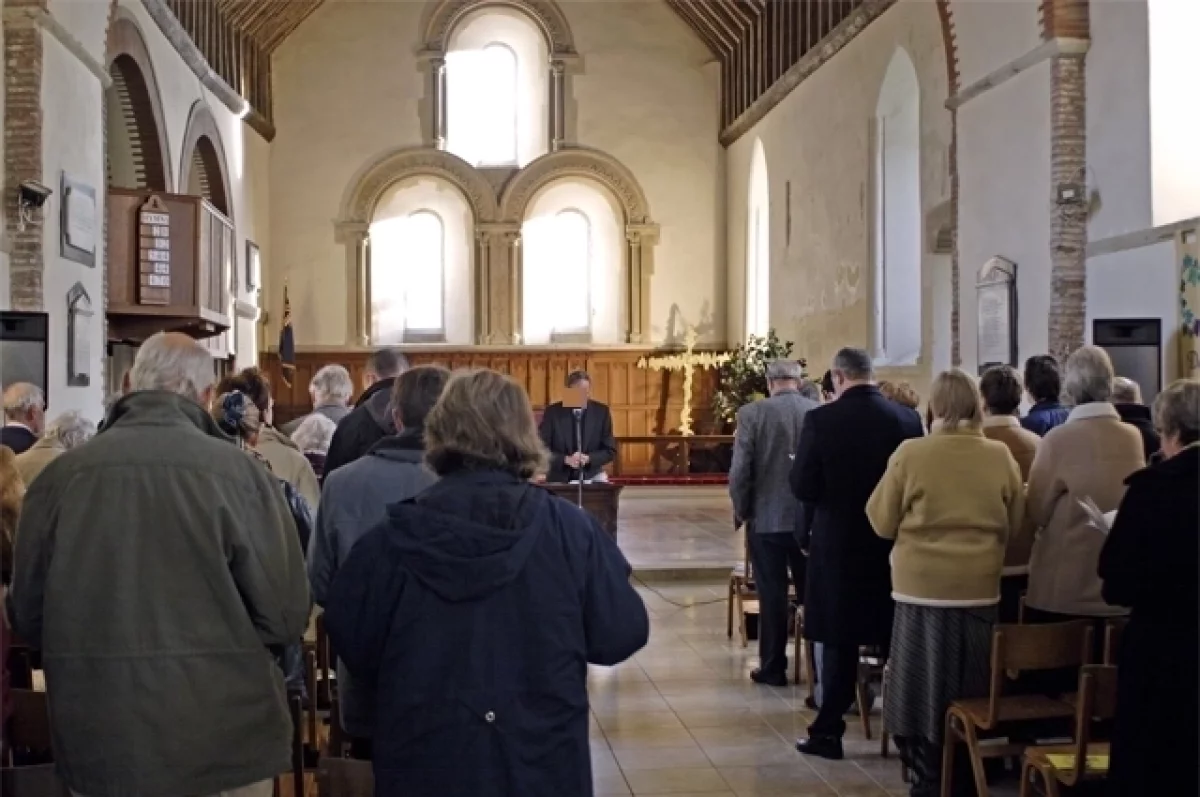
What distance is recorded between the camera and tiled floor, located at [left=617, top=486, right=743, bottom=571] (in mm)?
9969

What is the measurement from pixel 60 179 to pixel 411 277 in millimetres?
10465

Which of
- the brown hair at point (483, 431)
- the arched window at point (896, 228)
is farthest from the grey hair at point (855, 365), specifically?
the arched window at point (896, 228)

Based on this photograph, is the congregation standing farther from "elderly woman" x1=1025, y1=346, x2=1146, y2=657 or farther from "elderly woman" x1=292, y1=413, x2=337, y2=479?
"elderly woman" x1=292, y1=413, x2=337, y2=479

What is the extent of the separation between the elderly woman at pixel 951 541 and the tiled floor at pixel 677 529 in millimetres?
4323

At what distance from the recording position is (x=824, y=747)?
16.6 feet

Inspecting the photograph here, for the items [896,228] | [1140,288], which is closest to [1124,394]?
[1140,288]

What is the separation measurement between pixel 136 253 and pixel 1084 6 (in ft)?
24.1

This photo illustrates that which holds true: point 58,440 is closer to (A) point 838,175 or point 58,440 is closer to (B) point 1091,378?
(B) point 1091,378

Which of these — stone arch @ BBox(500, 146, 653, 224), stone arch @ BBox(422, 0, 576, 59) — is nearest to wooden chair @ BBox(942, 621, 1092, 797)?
stone arch @ BBox(500, 146, 653, 224)

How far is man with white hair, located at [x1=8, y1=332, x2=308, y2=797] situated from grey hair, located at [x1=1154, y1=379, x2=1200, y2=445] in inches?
82.3

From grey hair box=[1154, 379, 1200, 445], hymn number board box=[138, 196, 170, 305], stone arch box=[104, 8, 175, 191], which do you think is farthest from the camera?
stone arch box=[104, 8, 175, 191]

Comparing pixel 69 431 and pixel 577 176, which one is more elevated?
pixel 577 176

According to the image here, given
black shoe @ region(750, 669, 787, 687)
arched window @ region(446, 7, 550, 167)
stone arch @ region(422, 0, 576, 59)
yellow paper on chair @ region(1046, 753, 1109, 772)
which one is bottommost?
black shoe @ region(750, 669, 787, 687)

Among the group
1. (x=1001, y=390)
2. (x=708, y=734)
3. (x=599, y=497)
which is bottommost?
(x=708, y=734)
